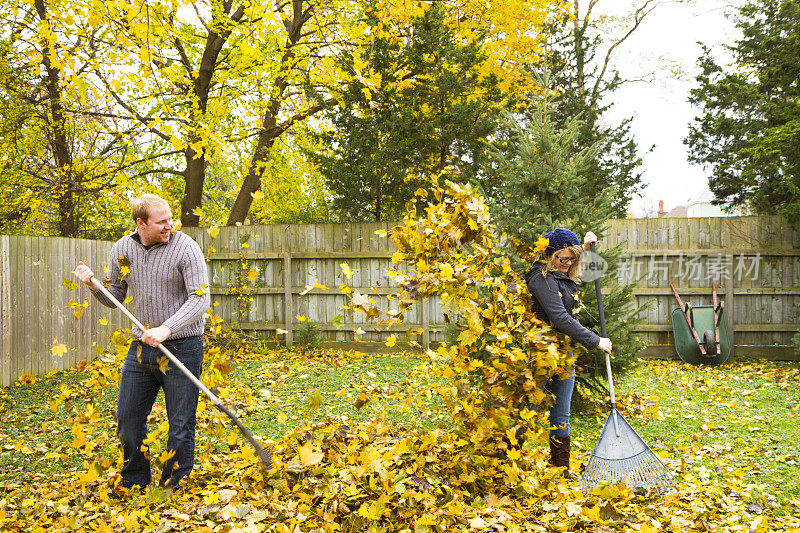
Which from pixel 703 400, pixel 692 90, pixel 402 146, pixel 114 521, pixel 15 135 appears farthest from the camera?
pixel 692 90

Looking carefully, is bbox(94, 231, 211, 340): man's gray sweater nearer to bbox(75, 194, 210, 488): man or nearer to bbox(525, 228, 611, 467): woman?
bbox(75, 194, 210, 488): man

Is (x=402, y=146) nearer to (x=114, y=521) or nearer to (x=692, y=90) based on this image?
(x=114, y=521)

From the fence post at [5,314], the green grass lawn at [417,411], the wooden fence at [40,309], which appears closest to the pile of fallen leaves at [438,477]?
the green grass lawn at [417,411]

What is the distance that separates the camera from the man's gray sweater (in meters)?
3.39

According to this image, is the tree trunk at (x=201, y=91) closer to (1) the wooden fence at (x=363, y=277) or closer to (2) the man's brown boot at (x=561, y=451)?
(1) the wooden fence at (x=363, y=277)

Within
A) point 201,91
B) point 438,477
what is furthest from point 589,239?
point 201,91

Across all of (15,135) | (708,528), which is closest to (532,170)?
Result: (708,528)

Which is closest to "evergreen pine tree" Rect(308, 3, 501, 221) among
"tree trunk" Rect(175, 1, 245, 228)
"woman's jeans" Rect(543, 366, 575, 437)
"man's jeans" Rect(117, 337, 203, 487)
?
"tree trunk" Rect(175, 1, 245, 228)

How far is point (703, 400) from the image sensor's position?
617 cm

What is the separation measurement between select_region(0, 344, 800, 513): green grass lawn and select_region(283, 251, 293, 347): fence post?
1115 mm

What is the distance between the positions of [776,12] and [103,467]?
47.6 feet

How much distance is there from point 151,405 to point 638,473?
2.95m

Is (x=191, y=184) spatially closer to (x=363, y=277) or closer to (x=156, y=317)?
(x=363, y=277)

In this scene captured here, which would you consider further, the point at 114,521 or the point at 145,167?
the point at 145,167
